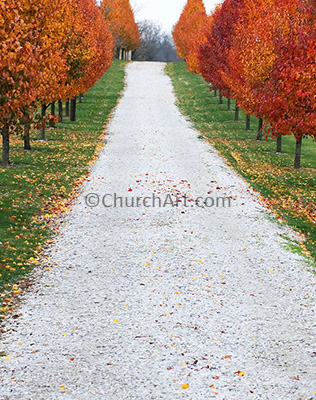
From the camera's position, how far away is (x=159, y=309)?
31.4 ft

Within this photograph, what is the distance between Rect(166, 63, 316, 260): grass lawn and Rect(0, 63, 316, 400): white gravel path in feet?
3.89

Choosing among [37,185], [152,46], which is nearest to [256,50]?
[37,185]

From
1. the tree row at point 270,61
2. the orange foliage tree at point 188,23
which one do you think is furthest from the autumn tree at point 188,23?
the tree row at point 270,61

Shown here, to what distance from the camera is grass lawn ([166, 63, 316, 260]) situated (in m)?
16.7

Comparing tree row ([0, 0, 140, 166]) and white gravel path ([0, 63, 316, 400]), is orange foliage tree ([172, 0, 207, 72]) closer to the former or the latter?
tree row ([0, 0, 140, 166])

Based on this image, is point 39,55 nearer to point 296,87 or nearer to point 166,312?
point 166,312

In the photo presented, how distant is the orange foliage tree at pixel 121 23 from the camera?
7800 cm

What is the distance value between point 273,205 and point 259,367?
10.2 m

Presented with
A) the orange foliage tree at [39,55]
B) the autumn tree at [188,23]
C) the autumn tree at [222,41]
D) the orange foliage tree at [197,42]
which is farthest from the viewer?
the autumn tree at [188,23]

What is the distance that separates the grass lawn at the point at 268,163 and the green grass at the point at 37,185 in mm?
7468

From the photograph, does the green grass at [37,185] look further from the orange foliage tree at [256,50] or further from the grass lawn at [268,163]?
the orange foliage tree at [256,50]

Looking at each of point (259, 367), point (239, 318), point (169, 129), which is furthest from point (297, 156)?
point (259, 367)

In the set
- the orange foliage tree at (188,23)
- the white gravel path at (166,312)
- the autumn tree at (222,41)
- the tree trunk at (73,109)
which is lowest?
the white gravel path at (166,312)

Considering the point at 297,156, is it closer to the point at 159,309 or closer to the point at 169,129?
the point at 169,129
